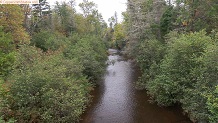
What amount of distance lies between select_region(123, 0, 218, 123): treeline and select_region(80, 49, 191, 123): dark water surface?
96 centimetres

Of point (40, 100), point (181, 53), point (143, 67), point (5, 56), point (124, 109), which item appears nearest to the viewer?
point (40, 100)

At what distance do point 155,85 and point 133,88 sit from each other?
21.3 ft

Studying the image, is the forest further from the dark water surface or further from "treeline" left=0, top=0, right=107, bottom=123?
the dark water surface

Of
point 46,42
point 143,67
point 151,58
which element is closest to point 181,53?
point 151,58

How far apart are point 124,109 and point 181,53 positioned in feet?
24.5

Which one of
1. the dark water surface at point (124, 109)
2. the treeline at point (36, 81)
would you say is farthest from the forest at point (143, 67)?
the dark water surface at point (124, 109)

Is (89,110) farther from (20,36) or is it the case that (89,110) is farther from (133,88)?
(20,36)

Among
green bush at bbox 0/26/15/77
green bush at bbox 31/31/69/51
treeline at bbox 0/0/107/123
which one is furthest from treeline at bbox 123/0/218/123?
green bush at bbox 0/26/15/77

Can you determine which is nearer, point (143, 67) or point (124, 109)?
point (124, 109)

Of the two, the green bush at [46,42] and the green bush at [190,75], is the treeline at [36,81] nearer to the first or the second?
the green bush at [46,42]

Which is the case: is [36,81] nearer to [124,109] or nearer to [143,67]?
[124,109]

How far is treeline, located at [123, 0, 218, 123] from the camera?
13.6 meters

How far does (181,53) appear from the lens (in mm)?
16672

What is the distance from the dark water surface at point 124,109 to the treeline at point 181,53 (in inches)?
37.7
